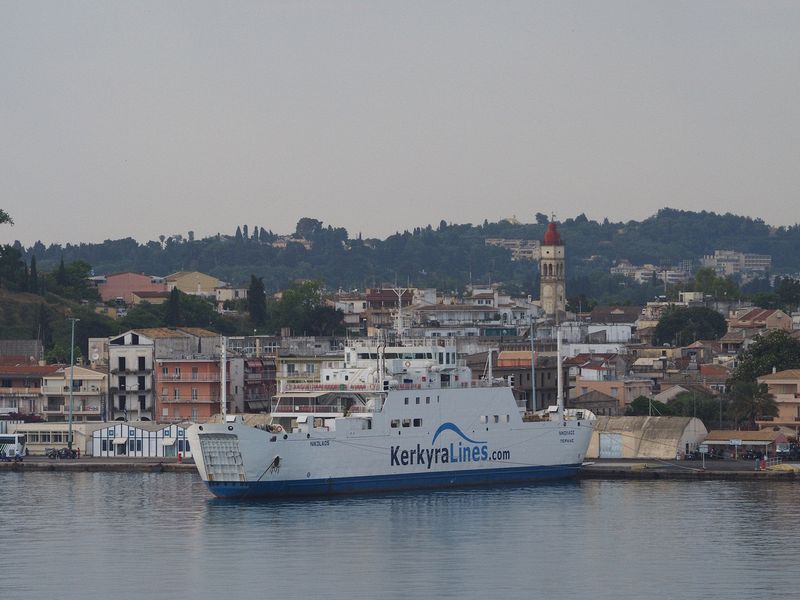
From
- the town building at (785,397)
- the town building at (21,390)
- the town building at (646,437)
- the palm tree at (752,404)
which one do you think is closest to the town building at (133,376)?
the town building at (21,390)

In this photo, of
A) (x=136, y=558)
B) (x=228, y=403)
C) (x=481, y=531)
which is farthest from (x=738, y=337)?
(x=136, y=558)

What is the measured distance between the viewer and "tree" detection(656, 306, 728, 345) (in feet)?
431

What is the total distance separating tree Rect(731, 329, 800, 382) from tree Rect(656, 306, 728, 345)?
133 feet

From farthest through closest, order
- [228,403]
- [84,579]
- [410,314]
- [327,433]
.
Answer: [410,314] → [228,403] → [327,433] → [84,579]

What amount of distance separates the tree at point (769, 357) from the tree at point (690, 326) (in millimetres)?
40626

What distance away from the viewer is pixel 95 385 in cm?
8538

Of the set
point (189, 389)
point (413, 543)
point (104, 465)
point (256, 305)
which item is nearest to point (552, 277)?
point (256, 305)

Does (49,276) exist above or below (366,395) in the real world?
above

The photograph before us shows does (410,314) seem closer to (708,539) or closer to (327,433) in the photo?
(327,433)

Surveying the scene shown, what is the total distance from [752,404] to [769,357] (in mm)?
10719

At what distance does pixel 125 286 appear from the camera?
176 metres

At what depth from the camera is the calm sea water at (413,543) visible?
43.8 meters

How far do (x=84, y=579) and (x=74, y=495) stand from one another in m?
18.5

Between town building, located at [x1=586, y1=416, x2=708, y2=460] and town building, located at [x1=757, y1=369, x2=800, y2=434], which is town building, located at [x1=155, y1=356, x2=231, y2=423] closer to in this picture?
town building, located at [x1=586, y1=416, x2=708, y2=460]
